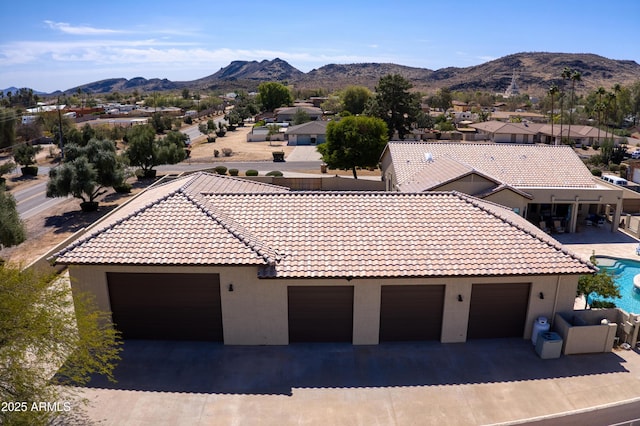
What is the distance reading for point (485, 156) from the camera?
37469mm

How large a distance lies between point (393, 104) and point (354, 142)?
98.2 feet

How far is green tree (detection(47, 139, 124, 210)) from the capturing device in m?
36.6

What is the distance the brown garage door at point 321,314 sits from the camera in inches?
669

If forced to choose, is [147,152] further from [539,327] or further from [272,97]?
[272,97]

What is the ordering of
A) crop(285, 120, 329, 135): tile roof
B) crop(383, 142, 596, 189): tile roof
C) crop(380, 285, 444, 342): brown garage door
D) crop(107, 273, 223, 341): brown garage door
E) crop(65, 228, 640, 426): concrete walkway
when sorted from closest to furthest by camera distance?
crop(65, 228, 640, 426): concrete walkway
crop(107, 273, 223, 341): brown garage door
crop(380, 285, 444, 342): brown garage door
crop(383, 142, 596, 189): tile roof
crop(285, 120, 329, 135): tile roof

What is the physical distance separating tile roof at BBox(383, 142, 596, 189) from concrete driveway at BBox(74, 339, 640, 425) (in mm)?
18990

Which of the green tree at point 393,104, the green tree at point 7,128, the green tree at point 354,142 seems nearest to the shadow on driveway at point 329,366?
the green tree at point 354,142

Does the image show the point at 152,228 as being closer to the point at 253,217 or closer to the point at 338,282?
the point at 253,217

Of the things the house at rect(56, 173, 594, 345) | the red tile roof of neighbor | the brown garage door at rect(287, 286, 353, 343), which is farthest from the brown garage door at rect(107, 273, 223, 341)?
the brown garage door at rect(287, 286, 353, 343)

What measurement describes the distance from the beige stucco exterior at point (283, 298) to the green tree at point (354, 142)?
32.4 m

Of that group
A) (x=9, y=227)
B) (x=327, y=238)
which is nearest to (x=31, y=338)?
(x=327, y=238)

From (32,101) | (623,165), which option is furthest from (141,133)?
(32,101)

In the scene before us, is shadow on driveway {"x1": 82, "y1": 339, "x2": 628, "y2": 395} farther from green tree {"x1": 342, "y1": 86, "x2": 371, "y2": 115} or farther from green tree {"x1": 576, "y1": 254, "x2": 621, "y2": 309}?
green tree {"x1": 342, "y1": 86, "x2": 371, "y2": 115}

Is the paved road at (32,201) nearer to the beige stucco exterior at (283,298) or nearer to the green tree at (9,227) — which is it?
the green tree at (9,227)
